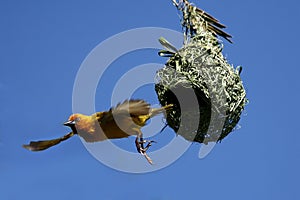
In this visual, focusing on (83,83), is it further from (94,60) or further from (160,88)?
(160,88)

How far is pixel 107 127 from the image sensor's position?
5617 millimetres

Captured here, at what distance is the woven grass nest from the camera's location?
554cm

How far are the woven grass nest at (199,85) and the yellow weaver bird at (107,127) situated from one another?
0.14 metres

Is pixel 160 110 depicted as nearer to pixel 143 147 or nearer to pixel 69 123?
pixel 143 147

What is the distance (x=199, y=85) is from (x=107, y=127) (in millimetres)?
700

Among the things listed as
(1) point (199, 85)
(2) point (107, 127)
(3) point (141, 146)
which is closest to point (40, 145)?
(2) point (107, 127)

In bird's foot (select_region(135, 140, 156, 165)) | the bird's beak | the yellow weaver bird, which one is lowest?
bird's foot (select_region(135, 140, 156, 165))

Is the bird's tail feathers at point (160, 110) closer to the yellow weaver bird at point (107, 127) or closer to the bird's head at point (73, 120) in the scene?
the yellow weaver bird at point (107, 127)

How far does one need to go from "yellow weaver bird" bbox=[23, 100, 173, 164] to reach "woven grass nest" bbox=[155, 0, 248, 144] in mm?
140

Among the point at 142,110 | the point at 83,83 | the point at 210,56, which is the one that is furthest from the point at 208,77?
the point at 83,83

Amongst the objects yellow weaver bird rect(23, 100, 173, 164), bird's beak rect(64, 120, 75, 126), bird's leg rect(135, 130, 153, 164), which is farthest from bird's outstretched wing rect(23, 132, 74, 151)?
bird's leg rect(135, 130, 153, 164)

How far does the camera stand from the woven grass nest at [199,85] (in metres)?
5.54

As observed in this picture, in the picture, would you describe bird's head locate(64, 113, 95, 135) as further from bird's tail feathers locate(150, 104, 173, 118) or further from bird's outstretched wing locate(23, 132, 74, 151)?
bird's tail feathers locate(150, 104, 173, 118)

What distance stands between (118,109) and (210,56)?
773 millimetres
